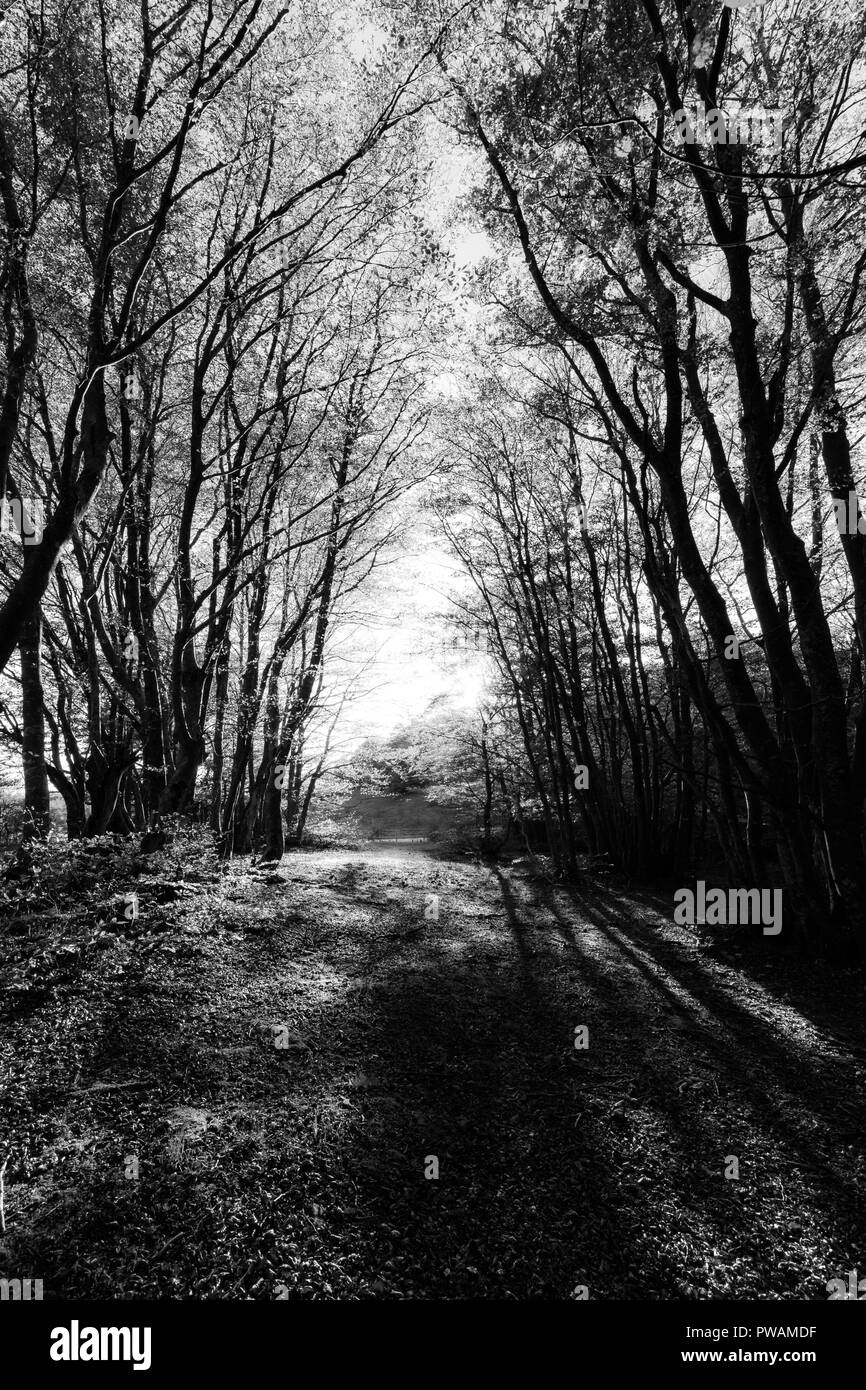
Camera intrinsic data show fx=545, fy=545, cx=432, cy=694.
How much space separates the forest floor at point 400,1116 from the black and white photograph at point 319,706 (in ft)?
0.07

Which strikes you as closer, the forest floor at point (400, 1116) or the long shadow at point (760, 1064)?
the forest floor at point (400, 1116)

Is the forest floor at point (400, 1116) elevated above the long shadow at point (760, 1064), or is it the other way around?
the forest floor at point (400, 1116)

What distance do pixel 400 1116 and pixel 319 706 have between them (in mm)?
7745

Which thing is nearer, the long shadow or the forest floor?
the forest floor

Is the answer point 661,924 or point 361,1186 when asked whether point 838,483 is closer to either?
point 661,924

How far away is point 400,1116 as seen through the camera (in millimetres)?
2744

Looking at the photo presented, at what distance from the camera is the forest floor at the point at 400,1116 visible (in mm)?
1970

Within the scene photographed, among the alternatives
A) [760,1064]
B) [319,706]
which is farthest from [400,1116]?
[319,706]

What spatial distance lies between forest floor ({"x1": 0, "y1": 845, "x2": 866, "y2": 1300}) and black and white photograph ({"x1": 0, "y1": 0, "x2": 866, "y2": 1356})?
2cm

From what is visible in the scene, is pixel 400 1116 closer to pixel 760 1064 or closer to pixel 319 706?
pixel 760 1064

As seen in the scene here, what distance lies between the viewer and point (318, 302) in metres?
7.49

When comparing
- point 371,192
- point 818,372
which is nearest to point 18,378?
point 371,192

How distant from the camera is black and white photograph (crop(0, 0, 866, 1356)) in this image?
6.99 feet

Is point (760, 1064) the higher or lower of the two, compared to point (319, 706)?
lower
